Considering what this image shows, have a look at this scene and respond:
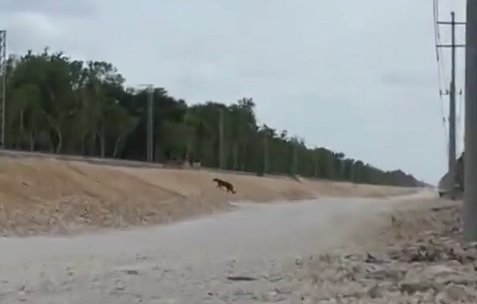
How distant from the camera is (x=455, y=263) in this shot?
13.2 meters

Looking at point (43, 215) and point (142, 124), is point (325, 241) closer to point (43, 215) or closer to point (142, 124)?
point (43, 215)

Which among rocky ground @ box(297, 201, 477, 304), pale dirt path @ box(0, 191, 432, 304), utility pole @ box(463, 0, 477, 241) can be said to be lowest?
pale dirt path @ box(0, 191, 432, 304)

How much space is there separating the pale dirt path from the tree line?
6087cm

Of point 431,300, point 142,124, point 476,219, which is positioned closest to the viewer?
point 431,300

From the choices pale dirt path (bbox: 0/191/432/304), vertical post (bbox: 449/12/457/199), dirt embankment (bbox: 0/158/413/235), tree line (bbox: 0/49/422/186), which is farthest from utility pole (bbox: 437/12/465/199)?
tree line (bbox: 0/49/422/186)

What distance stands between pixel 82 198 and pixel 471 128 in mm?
19095

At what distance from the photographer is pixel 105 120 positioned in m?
93.9

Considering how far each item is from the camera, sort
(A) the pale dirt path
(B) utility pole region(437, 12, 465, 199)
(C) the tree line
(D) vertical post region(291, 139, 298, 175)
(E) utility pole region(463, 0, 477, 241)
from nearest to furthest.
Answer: (A) the pale dirt path < (E) utility pole region(463, 0, 477, 241) < (B) utility pole region(437, 12, 465, 199) < (C) the tree line < (D) vertical post region(291, 139, 298, 175)

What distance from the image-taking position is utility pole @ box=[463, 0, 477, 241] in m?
15.4

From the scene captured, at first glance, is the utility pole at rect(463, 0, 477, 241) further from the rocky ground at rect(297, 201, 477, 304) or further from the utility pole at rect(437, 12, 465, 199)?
the utility pole at rect(437, 12, 465, 199)

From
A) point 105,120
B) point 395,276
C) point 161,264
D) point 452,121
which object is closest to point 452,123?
point 452,121

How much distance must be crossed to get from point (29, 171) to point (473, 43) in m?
21.2

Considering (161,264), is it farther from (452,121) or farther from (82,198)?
(452,121)

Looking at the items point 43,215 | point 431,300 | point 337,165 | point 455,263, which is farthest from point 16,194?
point 337,165
